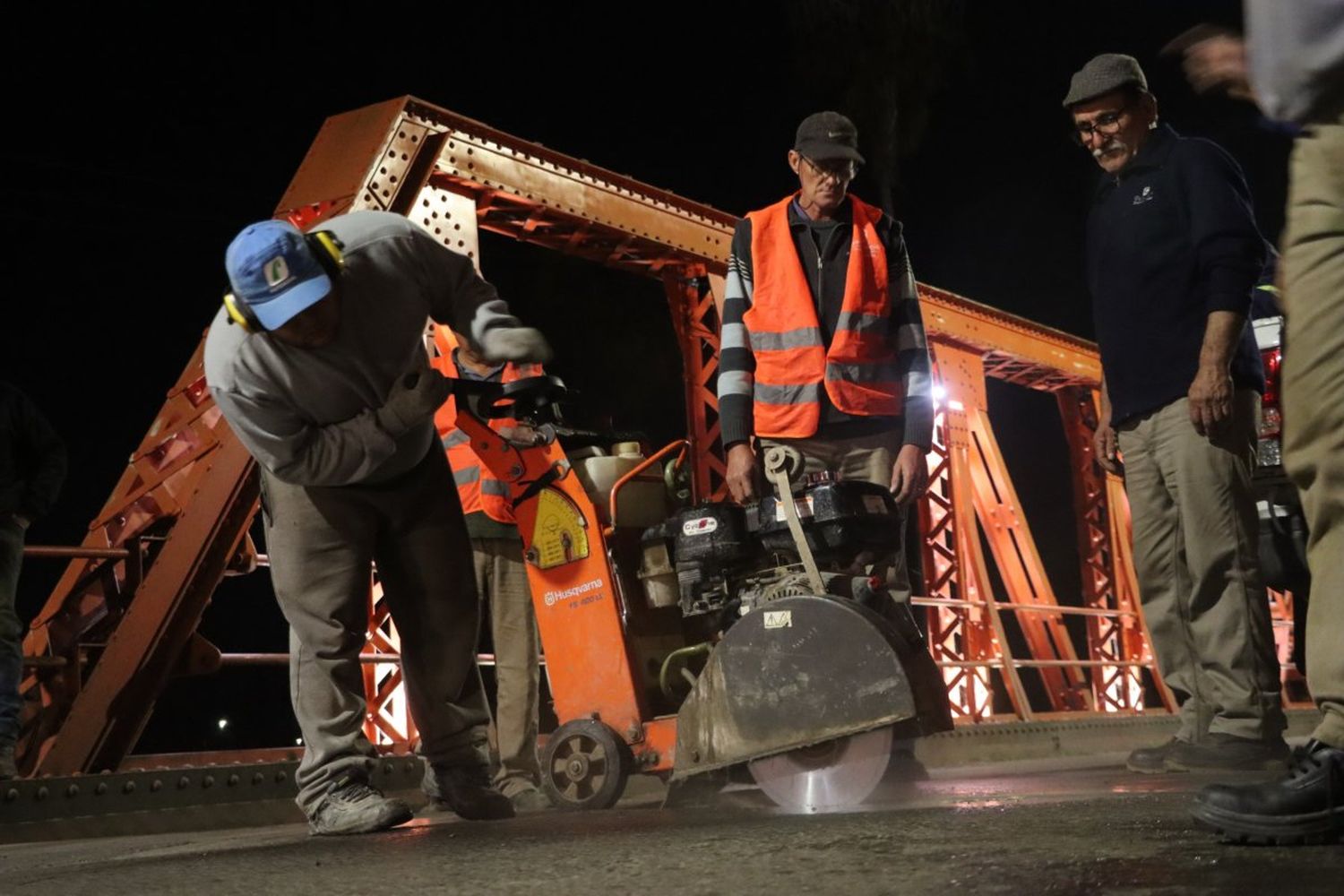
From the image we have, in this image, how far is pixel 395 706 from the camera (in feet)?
23.1

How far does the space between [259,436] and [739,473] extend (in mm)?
1619

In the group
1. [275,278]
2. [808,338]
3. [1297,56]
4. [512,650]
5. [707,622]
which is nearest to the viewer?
[1297,56]

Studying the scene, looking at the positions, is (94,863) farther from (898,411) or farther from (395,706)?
(395,706)

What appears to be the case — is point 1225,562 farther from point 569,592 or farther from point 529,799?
point 529,799

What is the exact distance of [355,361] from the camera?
3.75 m

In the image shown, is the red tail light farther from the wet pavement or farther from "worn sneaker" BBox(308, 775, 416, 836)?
"worn sneaker" BBox(308, 775, 416, 836)

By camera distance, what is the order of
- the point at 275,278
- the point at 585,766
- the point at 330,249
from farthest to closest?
the point at 585,766, the point at 330,249, the point at 275,278

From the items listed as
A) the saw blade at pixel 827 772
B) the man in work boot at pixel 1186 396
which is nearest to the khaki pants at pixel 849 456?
the man in work boot at pixel 1186 396

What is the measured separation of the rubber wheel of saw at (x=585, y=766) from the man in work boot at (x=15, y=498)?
2130mm

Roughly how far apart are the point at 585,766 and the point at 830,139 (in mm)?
2356

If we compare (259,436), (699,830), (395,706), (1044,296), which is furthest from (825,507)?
(1044,296)

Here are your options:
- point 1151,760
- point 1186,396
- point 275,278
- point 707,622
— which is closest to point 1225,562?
point 1186,396

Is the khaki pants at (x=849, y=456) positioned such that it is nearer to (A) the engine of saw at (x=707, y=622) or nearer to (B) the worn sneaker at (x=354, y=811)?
(A) the engine of saw at (x=707, y=622)

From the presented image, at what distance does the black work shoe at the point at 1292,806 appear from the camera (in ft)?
7.63
